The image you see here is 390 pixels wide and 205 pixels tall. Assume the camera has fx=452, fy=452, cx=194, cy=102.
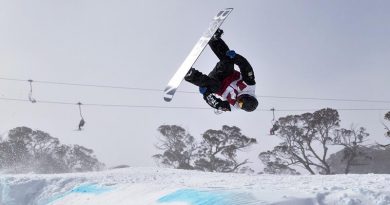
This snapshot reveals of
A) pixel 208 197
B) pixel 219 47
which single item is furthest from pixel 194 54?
pixel 208 197

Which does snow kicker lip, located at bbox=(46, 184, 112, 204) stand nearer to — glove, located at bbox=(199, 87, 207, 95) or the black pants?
glove, located at bbox=(199, 87, 207, 95)

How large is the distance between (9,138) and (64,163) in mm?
5578

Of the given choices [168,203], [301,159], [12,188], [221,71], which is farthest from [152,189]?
[301,159]

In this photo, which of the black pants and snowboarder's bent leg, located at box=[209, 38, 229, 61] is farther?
snowboarder's bent leg, located at box=[209, 38, 229, 61]

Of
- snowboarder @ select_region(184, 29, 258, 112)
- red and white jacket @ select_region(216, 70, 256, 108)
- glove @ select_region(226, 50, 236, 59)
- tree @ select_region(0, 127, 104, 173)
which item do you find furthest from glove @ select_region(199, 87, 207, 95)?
tree @ select_region(0, 127, 104, 173)

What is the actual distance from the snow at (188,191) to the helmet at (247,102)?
63.6 inches

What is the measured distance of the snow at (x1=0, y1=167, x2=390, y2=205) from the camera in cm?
823

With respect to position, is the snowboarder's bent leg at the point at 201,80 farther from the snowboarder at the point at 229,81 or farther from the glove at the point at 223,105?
the glove at the point at 223,105

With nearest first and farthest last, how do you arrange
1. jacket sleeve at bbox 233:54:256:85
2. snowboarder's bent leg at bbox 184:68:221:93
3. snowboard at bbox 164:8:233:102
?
1. snowboard at bbox 164:8:233:102
2. snowboarder's bent leg at bbox 184:68:221:93
3. jacket sleeve at bbox 233:54:256:85

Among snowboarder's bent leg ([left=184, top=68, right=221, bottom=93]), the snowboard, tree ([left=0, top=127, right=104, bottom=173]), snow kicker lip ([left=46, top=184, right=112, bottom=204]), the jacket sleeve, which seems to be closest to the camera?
the snowboard

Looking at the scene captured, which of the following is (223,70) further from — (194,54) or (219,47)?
(194,54)

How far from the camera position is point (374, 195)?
8.38 metres

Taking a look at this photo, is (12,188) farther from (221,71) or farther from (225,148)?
(225,148)

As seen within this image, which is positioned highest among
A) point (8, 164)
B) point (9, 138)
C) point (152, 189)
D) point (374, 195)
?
point (9, 138)
